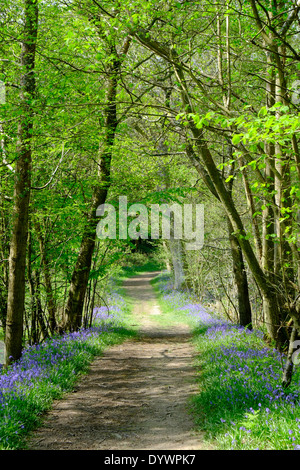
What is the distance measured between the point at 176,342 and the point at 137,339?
51.3 inches

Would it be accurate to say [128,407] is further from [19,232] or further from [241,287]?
[241,287]

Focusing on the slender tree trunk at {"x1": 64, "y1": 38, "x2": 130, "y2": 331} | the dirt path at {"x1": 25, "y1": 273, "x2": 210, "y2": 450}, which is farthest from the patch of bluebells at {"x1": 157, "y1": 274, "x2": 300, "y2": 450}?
the slender tree trunk at {"x1": 64, "y1": 38, "x2": 130, "y2": 331}

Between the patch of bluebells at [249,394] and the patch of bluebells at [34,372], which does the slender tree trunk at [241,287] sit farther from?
the patch of bluebells at [34,372]

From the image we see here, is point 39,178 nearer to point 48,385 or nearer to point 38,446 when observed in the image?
point 48,385

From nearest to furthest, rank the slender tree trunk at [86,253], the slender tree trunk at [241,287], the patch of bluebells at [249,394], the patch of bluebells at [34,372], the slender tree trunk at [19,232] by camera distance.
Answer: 1. the patch of bluebells at [249,394]
2. the patch of bluebells at [34,372]
3. the slender tree trunk at [19,232]
4. the slender tree trunk at [86,253]
5. the slender tree trunk at [241,287]

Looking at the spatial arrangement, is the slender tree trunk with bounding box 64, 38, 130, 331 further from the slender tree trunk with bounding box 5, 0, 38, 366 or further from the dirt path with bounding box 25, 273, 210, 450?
the slender tree trunk with bounding box 5, 0, 38, 366

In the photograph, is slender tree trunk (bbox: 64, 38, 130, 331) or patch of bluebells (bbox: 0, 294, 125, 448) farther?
slender tree trunk (bbox: 64, 38, 130, 331)

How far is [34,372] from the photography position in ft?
21.6

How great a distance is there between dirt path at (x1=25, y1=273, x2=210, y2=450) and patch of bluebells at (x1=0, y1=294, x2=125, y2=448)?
0.34 m

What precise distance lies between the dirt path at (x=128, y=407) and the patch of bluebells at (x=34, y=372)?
34 cm

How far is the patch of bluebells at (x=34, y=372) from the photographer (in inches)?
186

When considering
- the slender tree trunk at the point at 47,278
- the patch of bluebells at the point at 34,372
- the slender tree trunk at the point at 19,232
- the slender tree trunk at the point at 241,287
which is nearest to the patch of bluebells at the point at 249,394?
the slender tree trunk at the point at 241,287

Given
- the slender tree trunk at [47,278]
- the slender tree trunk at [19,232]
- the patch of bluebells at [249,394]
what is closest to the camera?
the patch of bluebells at [249,394]

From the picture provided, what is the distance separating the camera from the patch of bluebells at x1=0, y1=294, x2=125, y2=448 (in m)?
4.73
